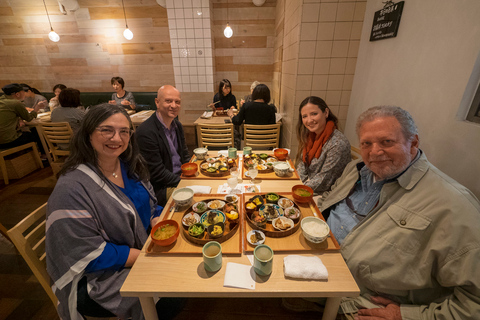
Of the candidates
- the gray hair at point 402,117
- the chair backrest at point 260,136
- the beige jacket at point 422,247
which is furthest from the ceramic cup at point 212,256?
the chair backrest at point 260,136

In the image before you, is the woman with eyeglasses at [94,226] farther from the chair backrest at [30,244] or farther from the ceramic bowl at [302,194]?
the ceramic bowl at [302,194]

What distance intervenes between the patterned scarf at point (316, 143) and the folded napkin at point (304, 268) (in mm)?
1192

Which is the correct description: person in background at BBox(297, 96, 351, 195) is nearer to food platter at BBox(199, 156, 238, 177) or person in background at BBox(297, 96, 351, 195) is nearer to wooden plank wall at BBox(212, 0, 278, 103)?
food platter at BBox(199, 156, 238, 177)

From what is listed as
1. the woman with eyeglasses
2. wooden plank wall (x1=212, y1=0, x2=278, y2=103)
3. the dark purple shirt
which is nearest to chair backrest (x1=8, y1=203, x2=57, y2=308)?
the woman with eyeglasses

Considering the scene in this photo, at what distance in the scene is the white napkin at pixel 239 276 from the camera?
2.98ft

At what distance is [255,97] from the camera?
3.39m

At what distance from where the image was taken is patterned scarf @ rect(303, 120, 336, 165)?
1.93 m

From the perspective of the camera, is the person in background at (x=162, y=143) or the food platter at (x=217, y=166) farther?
the person in background at (x=162, y=143)

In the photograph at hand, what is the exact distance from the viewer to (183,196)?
145 centimetres

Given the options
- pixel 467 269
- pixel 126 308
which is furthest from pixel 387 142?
pixel 126 308

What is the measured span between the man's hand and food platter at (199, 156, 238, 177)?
4.17 feet

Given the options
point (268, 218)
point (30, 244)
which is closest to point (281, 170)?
point (268, 218)

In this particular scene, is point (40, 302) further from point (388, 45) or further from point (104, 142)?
point (388, 45)

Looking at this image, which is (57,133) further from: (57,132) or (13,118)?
(13,118)
